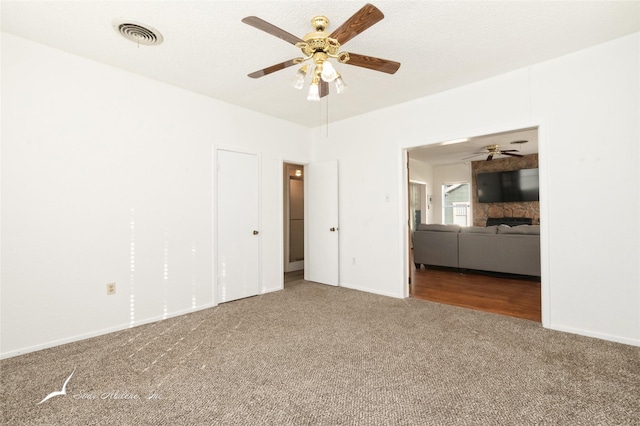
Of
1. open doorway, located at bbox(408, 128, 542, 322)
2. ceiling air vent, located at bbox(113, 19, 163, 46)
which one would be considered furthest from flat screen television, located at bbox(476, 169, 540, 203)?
ceiling air vent, located at bbox(113, 19, 163, 46)

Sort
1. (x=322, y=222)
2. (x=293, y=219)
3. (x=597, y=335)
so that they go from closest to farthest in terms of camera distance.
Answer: (x=597, y=335), (x=322, y=222), (x=293, y=219)

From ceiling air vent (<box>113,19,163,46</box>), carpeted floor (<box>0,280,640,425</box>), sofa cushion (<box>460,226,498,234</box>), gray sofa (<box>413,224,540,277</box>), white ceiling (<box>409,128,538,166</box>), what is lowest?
carpeted floor (<box>0,280,640,425</box>)

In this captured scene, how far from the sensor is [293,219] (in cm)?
647

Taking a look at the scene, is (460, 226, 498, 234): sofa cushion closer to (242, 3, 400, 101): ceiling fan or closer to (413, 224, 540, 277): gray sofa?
(413, 224, 540, 277): gray sofa

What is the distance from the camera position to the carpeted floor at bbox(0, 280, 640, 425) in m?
1.76

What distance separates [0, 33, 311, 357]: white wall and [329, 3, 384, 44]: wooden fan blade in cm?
236

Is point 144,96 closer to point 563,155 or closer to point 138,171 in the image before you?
point 138,171

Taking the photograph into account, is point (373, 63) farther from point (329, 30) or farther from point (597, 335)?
point (597, 335)

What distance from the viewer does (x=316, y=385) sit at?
2.05 metres

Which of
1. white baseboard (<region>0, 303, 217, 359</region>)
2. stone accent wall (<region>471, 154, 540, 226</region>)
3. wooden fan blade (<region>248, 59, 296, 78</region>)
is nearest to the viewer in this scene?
wooden fan blade (<region>248, 59, 296, 78</region>)

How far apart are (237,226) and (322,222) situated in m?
1.47

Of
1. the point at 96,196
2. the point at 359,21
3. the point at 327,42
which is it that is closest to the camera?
the point at 359,21

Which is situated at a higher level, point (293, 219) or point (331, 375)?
point (293, 219)

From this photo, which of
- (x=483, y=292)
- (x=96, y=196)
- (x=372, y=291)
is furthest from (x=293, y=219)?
(x=96, y=196)
